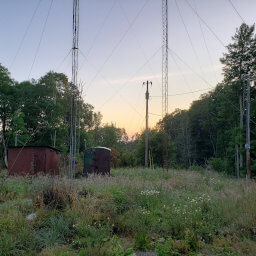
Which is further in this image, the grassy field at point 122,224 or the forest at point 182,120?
the forest at point 182,120

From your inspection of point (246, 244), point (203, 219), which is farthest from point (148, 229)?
point (246, 244)

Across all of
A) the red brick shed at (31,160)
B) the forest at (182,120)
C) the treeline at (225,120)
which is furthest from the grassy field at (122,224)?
the forest at (182,120)

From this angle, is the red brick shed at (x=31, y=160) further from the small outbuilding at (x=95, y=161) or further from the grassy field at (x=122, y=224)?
the grassy field at (x=122, y=224)

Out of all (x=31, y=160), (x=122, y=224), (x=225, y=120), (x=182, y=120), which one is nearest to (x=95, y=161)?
(x=31, y=160)

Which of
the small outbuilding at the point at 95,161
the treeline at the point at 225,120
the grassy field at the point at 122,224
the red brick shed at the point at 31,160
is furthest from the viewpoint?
Answer: the treeline at the point at 225,120

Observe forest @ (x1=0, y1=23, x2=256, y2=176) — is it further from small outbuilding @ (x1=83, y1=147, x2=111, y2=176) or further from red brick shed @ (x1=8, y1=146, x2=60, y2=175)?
small outbuilding @ (x1=83, y1=147, x2=111, y2=176)

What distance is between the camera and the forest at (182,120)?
30.5 metres

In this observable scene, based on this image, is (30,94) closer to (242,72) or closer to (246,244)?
(242,72)

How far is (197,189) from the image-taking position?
387 inches

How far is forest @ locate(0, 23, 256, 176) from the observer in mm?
30453

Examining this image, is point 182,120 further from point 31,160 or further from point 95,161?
point 31,160

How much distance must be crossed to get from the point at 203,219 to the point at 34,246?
3651 millimetres

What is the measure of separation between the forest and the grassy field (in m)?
15.5

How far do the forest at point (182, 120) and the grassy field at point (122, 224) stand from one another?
1553cm
